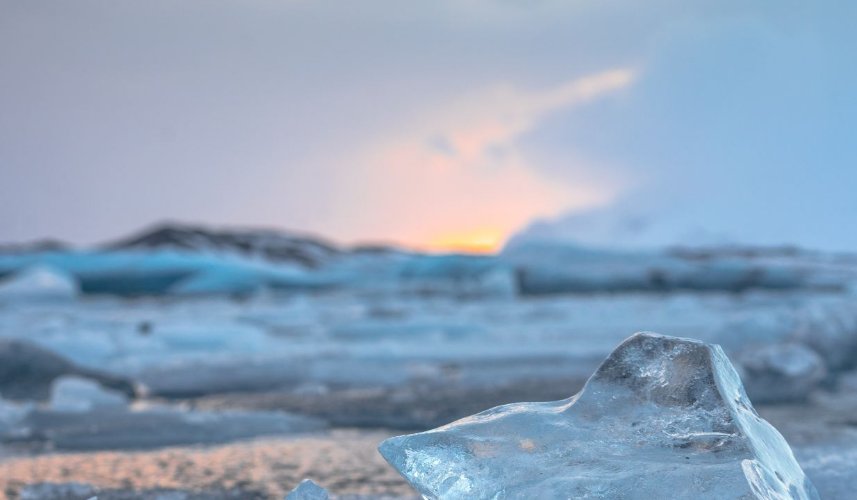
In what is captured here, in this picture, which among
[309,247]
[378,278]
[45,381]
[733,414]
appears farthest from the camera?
[309,247]

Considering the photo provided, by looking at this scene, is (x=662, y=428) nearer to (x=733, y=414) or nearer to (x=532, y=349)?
(x=733, y=414)

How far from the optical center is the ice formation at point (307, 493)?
1.72 m

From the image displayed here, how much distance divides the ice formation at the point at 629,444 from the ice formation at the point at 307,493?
0.24 m

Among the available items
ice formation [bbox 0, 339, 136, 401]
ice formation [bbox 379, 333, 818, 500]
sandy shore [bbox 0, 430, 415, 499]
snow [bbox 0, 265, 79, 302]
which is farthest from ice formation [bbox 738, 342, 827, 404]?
snow [bbox 0, 265, 79, 302]

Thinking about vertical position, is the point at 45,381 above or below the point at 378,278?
below

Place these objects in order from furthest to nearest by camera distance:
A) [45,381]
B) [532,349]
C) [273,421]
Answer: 1. [532,349]
2. [45,381]
3. [273,421]

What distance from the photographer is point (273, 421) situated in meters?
3.71

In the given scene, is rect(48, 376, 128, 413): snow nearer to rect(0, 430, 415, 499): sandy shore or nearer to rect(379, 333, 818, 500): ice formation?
rect(0, 430, 415, 499): sandy shore

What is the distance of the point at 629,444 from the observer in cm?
158

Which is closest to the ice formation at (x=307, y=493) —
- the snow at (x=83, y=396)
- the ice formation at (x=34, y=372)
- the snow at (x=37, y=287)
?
the snow at (x=83, y=396)

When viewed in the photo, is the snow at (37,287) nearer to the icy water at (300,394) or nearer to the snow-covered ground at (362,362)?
the snow-covered ground at (362,362)

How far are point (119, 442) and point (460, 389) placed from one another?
202cm

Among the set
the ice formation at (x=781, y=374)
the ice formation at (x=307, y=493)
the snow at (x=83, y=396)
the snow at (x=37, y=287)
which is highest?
the snow at (x=37, y=287)

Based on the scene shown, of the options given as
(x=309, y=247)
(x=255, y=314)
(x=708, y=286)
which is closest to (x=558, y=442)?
(x=255, y=314)
